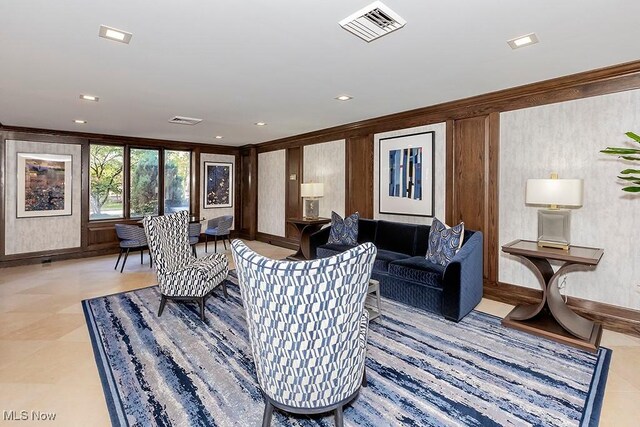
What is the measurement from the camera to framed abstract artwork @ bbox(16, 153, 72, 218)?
578cm

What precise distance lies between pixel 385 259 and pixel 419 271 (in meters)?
0.60

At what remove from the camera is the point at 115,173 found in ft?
22.5

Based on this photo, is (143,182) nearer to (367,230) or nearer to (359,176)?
(359,176)

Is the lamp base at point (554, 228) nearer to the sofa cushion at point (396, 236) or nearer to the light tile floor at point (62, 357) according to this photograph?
the light tile floor at point (62, 357)

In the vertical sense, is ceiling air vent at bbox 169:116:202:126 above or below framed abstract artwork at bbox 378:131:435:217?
above

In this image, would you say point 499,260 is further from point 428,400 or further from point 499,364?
point 428,400

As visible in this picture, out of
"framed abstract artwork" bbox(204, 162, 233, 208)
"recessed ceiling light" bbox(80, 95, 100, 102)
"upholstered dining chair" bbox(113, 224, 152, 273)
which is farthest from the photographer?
"framed abstract artwork" bbox(204, 162, 233, 208)

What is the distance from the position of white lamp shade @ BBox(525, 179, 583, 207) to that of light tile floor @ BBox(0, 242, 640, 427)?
129cm

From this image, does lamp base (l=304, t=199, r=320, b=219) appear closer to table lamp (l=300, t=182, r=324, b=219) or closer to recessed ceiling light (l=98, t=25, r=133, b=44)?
table lamp (l=300, t=182, r=324, b=219)

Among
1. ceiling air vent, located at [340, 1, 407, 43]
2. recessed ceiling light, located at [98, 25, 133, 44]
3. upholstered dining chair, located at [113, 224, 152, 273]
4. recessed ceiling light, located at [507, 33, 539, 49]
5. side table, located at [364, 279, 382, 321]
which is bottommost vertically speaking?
side table, located at [364, 279, 382, 321]

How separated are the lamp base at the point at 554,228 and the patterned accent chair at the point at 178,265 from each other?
11.3ft

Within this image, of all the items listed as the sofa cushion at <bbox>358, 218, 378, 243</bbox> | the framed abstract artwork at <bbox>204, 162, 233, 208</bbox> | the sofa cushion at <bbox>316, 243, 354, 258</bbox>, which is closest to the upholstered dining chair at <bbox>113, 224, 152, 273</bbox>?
the framed abstract artwork at <bbox>204, 162, 233, 208</bbox>

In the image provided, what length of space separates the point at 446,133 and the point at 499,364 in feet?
9.77

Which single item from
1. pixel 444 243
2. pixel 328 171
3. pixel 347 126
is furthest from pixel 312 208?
pixel 444 243
